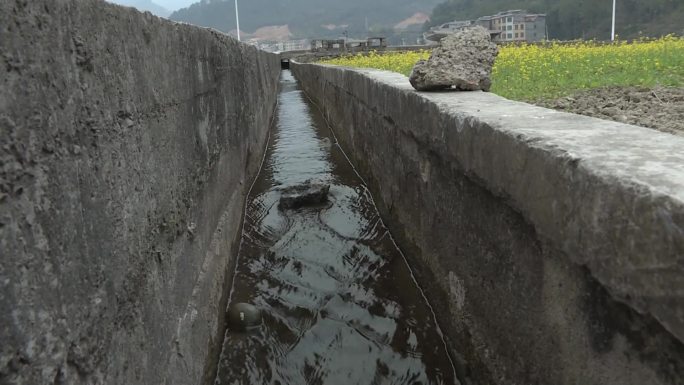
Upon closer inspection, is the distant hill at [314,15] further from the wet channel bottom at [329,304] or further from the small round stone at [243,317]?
the small round stone at [243,317]

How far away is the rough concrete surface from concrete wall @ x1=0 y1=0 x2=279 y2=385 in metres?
1.50

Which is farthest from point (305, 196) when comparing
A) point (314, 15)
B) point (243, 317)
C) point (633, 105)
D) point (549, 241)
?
point (314, 15)

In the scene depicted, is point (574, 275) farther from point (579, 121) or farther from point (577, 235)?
point (579, 121)

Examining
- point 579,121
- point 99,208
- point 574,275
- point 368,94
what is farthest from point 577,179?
point 368,94

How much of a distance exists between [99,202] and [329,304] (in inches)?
86.2

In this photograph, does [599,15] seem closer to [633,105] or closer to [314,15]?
[633,105]

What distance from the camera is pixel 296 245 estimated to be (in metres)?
4.54

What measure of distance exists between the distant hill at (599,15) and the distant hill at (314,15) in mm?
76288

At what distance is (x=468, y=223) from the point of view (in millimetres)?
2547

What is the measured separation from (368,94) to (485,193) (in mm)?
3414

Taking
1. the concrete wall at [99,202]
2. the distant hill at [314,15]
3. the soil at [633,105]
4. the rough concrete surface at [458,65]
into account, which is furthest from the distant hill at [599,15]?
the distant hill at [314,15]

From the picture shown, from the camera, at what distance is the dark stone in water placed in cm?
543

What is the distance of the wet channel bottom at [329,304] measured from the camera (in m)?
2.88

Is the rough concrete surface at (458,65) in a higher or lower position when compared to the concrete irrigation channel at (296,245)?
higher
